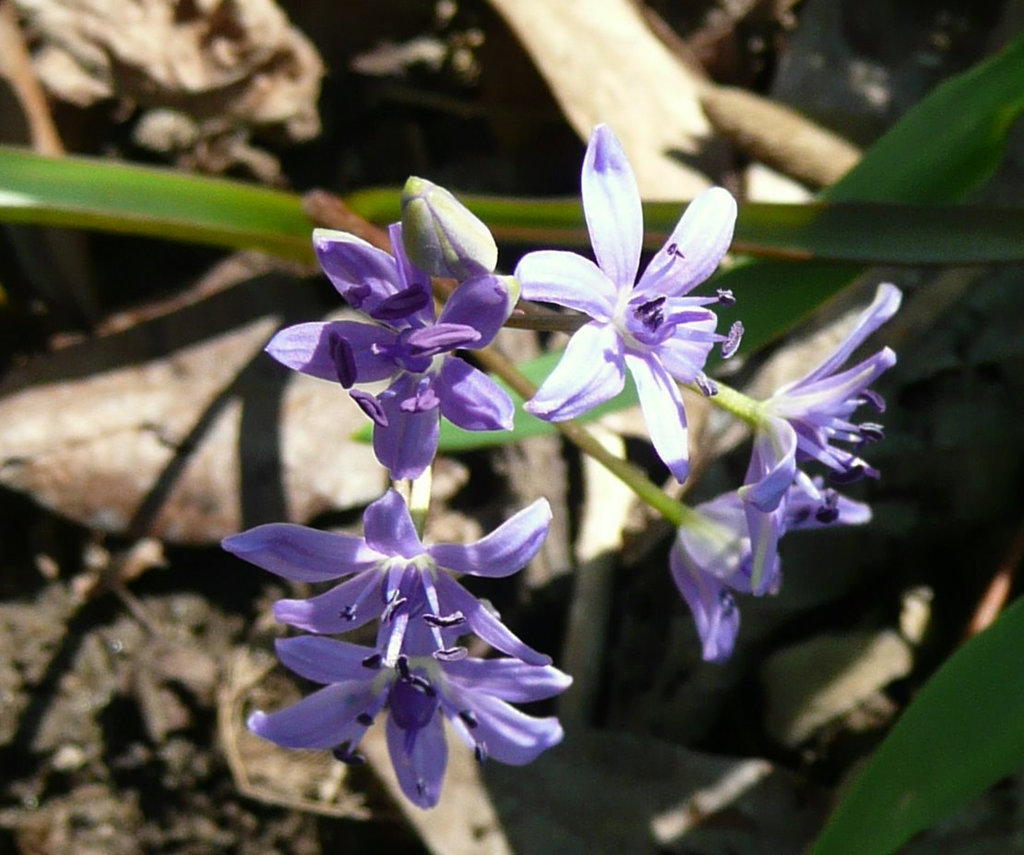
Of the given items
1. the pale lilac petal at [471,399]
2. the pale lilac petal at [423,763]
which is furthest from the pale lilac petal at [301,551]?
the pale lilac petal at [423,763]

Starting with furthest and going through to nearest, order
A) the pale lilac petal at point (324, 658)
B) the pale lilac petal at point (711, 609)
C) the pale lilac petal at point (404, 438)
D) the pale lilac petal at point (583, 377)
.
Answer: the pale lilac petal at point (711, 609)
the pale lilac petal at point (324, 658)
the pale lilac petal at point (404, 438)
the pale lilac petal at point (583, 377)

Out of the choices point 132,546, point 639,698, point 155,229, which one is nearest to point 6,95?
point 155,229

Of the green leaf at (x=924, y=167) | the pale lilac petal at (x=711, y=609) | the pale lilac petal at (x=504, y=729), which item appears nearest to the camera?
the pale lilac petal at (x=504, y=729)

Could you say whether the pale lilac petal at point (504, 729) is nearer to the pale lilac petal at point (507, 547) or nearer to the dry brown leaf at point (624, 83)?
the pale lilac petal at point (507, 547)

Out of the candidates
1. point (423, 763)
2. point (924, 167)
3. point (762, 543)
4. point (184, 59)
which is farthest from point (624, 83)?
point (423, 763)

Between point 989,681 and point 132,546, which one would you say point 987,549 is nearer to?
point 989,681

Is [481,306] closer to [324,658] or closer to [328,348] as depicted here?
[328,348]
